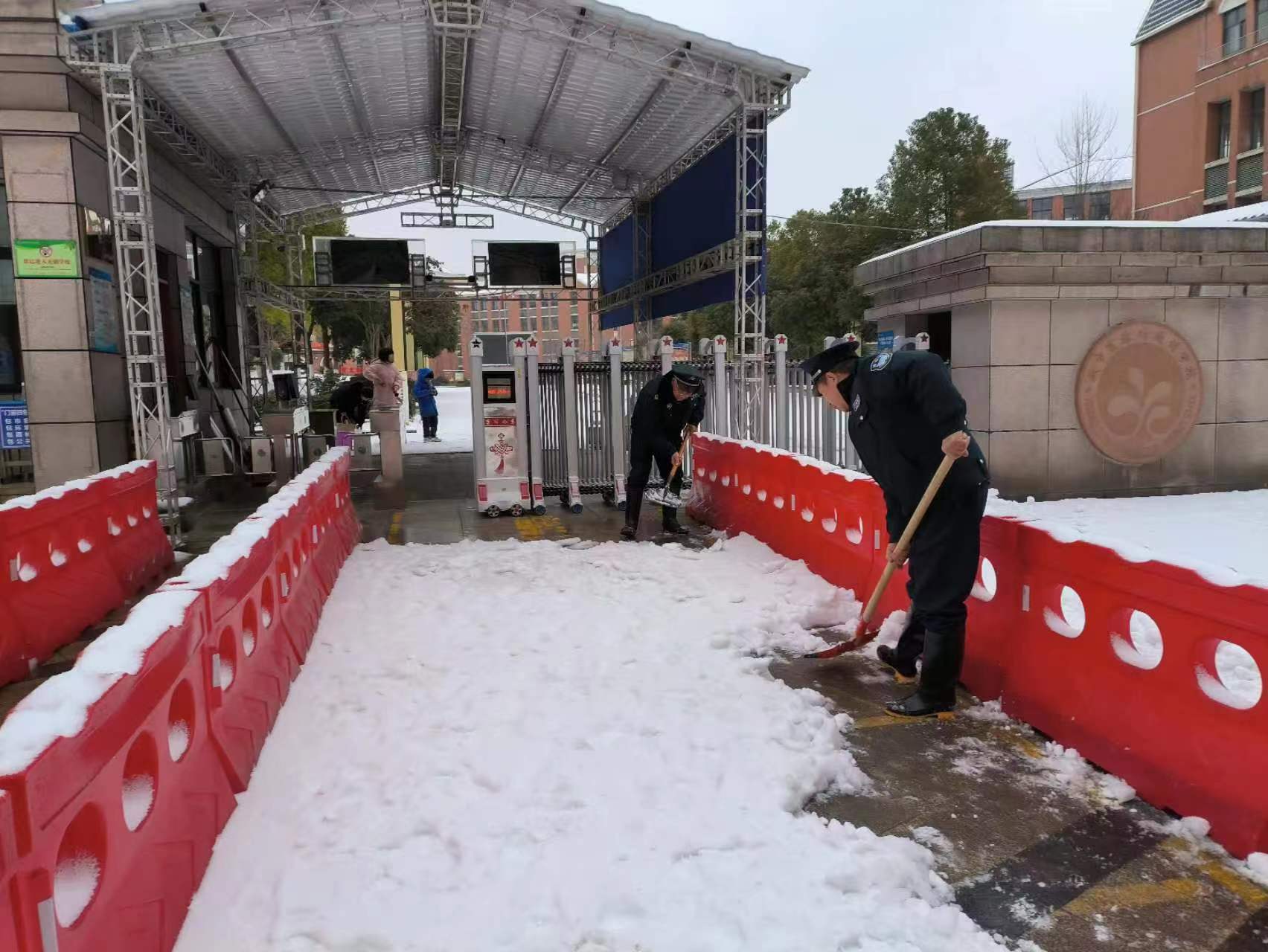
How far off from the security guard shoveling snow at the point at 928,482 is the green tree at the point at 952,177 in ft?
104

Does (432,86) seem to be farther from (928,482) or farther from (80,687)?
(80,687)

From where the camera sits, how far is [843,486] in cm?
610

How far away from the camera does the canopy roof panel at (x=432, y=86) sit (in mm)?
10922

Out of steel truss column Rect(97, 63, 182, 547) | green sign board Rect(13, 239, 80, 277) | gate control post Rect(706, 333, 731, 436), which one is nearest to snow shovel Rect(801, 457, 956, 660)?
gate control post Rect(706, 333, 731, 436)

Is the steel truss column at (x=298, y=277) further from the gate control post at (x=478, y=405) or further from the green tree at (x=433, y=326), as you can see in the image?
the green tree at (x=433, y=326)

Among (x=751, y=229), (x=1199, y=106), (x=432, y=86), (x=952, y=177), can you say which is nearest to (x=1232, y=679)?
(x=751, y=229)

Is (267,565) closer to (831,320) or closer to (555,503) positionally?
(555,503)

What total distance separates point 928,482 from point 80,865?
3544 millimetres

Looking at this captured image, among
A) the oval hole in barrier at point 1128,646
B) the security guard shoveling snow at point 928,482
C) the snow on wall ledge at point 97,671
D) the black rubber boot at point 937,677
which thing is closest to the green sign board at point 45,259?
the snow on wall ledge at point 97,671

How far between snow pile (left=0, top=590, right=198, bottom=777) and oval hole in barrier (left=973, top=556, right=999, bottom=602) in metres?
3.53

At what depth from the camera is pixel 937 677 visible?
13.4ft

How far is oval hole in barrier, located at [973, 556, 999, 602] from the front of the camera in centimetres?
433

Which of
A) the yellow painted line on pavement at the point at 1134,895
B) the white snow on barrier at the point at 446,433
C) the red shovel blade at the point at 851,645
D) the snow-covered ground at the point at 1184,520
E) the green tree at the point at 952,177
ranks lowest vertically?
the yellow painted line on pavement at the point at 1134,895

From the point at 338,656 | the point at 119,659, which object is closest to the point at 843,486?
the point at 338,656
